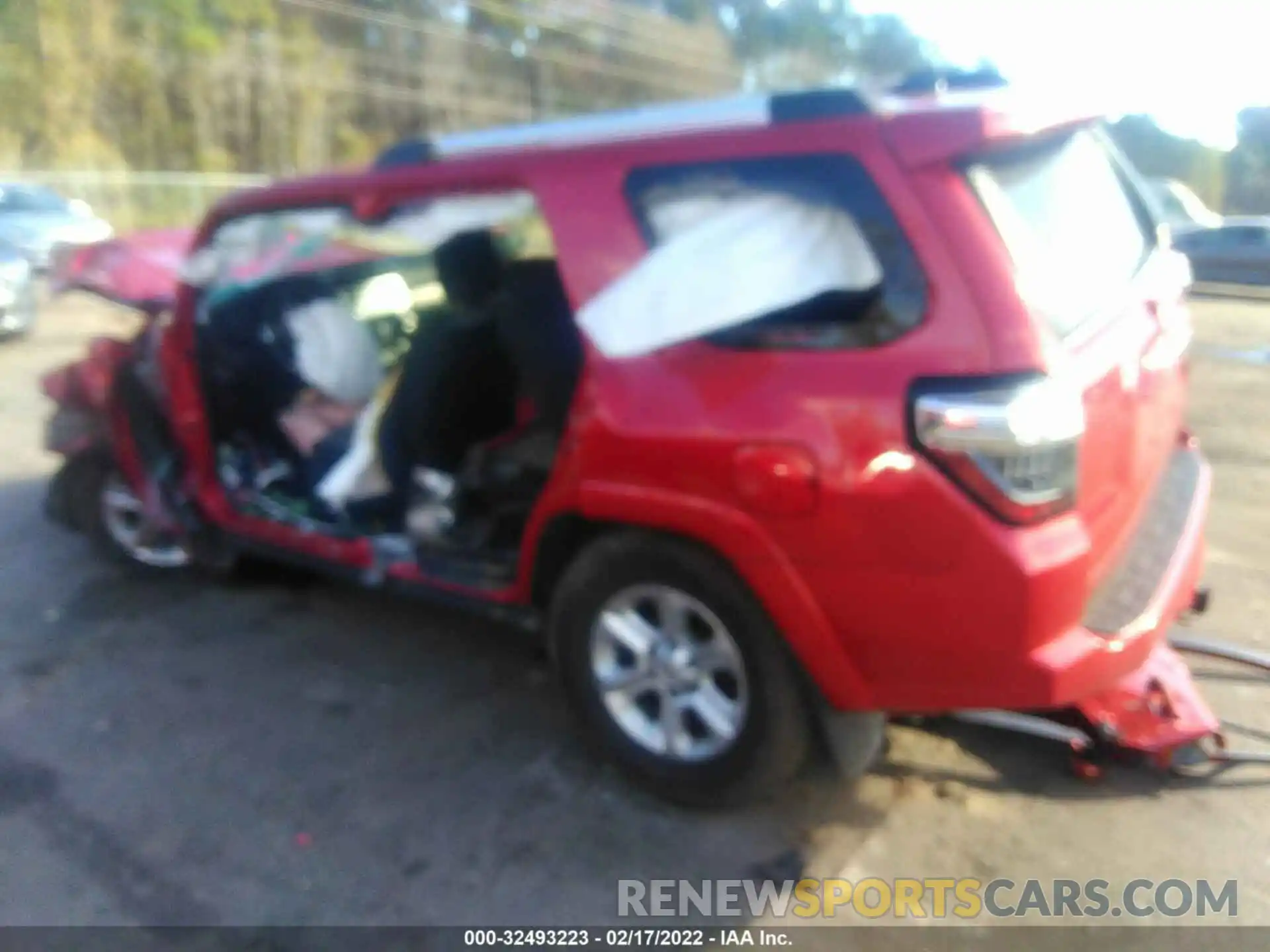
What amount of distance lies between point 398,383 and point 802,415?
78.2 inches

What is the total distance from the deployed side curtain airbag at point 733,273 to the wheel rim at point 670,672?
732 mm

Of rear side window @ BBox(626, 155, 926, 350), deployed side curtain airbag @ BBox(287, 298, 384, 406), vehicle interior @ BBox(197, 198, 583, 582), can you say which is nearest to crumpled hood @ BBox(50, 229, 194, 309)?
vehicle interior @ BBox(197, 198, 583, 582)

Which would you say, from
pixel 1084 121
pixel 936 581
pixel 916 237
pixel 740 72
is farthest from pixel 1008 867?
pixel 740 72

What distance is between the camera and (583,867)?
2973mm

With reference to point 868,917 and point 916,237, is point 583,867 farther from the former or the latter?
point 916,237

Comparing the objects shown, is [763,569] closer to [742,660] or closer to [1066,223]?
[742,660]

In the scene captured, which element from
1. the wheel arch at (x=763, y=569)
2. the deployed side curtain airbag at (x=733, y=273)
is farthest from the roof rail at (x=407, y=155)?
the wheel arch at (x=763, y=569)

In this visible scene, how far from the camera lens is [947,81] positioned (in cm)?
323

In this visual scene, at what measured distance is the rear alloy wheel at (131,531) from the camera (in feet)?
15.9

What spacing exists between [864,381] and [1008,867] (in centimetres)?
135

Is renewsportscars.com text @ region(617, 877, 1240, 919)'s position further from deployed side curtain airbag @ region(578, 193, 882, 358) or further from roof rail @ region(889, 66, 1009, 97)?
roof rail @ region(889, 66, 1009, 97)

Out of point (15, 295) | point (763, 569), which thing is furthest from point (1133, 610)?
point (15, 295)

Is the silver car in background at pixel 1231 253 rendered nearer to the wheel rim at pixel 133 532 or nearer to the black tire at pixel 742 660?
the wheel rim at pixel 133 532

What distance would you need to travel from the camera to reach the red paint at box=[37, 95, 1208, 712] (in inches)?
99.1
